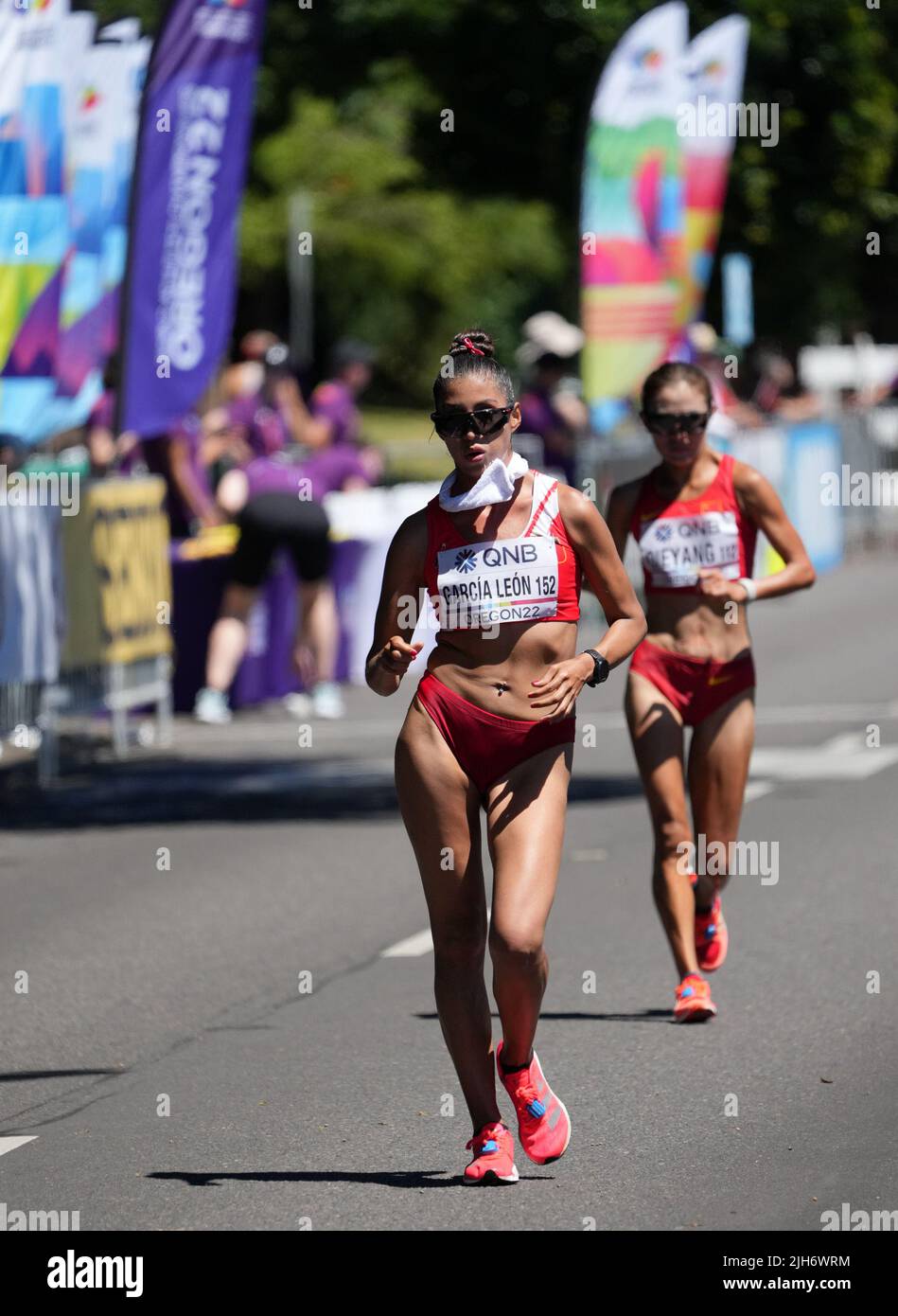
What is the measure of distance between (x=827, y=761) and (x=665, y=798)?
5.99 meters

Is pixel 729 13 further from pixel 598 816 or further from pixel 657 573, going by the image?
pixel 657 573

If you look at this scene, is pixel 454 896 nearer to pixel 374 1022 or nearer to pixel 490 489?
pixel 490 489

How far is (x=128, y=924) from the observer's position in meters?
10.0

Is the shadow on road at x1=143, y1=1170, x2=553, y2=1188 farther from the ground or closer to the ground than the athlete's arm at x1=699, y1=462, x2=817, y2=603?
closer to the ground

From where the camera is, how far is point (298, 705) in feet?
57.0

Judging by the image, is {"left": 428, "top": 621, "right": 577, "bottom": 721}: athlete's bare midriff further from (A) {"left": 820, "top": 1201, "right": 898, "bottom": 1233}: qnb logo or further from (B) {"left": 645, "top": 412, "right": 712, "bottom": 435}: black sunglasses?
(B) {"left": 645, "top": 412, "right": 712, "bottom": 435}: black sunglasses

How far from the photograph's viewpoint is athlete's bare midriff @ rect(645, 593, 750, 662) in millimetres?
8453

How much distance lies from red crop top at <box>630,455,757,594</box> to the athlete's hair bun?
221cm

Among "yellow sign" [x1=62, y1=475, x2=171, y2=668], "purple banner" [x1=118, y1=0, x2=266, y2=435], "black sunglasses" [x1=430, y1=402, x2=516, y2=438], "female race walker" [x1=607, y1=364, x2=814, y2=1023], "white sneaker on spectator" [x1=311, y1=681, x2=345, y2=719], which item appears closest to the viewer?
"black sunglasses" [x1=430, y1=402, x2=516, y2=438]

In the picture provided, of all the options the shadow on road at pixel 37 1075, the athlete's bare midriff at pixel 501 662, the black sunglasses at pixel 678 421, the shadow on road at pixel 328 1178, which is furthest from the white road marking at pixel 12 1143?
the black sunglasses at pixel 678 421

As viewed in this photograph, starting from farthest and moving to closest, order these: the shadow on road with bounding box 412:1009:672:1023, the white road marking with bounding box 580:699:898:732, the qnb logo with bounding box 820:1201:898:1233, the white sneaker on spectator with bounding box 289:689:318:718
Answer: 1. the white sneaker on spectator with bounding box 289:689:318:718
2. the white road marking with bounding box 580:699:898:732
3. the shadow on road with bounding box 412:1009:672:1023
4. the qnb logo with bounding box 820:1201:898:1233
